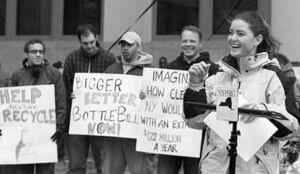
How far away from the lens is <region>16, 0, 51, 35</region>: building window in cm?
1326

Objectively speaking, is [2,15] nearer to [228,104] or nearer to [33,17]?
[33,17]

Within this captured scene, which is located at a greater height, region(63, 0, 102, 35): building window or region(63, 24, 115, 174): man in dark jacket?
region(63, 0, 102, 35): building window

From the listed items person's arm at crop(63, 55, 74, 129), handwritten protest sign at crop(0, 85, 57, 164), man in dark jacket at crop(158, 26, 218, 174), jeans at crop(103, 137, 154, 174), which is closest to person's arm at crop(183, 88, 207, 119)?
man in dark jacket at crop(158, 26, 218, 174)

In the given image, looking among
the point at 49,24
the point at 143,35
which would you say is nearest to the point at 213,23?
the point at 143,35

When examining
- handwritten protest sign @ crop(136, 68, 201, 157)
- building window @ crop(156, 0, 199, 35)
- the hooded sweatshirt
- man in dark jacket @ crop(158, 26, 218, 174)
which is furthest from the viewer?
building window @ crop(156, 0, 199, 35)

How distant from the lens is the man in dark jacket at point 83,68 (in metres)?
6.61

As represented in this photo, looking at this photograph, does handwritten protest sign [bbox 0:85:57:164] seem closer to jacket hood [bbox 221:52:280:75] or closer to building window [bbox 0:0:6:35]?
jacket hood [bbox 221:52:280:75]

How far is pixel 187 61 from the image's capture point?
5.89 m

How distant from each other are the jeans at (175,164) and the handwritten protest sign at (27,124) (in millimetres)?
1147

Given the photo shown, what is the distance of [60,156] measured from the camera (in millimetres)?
6496

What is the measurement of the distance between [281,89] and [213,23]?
29.6 feet

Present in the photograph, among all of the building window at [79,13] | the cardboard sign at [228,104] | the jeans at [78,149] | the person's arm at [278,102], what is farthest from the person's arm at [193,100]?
the building window at [79,13]

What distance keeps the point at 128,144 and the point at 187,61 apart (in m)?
1.12

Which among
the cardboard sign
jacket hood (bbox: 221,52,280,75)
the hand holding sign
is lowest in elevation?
the cardboard sign
